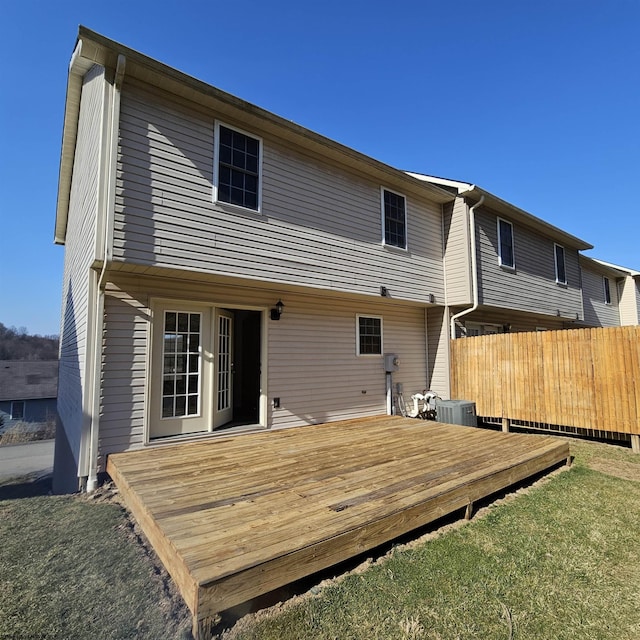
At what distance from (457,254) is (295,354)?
5025 millimetres

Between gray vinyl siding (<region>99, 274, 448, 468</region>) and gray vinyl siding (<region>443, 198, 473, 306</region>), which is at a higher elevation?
gray vinyl siding (<region>443, 198, 473, 306</region>)

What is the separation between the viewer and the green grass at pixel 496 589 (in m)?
2.12

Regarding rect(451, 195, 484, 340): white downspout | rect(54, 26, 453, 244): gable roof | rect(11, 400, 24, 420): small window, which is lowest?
rect(11, 400, 24, 420): small window

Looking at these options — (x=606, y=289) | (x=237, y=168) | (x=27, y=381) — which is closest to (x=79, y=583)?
(x=237, y=168)

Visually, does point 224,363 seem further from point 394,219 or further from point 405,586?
point 394,219

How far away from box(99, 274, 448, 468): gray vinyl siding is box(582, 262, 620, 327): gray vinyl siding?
1041cm

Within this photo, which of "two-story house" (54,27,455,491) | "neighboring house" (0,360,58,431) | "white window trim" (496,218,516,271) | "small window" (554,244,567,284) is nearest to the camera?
"two-story house" (54,27,455,491)

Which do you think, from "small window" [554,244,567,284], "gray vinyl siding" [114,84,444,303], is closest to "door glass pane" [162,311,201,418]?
"gray vinyl siding" [114,84,444,303]

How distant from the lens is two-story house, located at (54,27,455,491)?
15.6 ft

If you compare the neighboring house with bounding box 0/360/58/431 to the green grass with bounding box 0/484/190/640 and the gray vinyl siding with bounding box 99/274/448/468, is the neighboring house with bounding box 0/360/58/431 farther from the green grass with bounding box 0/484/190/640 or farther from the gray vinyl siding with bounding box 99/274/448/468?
the green grass with bounding box 0/484/190/640

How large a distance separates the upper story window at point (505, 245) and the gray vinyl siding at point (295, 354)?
8.98 ft

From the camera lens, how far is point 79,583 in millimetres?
2623

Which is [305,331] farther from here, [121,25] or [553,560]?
[121,25]

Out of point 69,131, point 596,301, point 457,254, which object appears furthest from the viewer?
point 596,301
